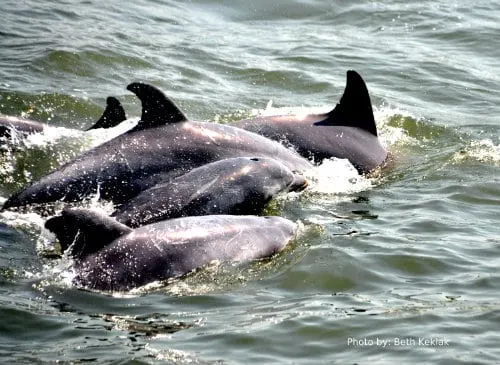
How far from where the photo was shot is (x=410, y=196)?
41.5ft

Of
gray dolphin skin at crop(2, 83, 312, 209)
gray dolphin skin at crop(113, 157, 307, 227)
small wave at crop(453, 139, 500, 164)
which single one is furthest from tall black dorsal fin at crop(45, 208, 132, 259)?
small wave at crop(453, 139, 500, 164)

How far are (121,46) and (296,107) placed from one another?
4.32 metres

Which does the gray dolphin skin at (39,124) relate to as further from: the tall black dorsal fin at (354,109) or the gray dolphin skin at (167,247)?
the gray dolphin skin at (167,247)

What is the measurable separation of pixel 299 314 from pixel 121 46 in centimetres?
1101

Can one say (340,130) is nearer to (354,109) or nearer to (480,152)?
(354,109)

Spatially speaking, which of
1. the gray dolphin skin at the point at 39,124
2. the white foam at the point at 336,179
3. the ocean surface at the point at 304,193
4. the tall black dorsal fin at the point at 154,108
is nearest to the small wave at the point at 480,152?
the ocean surface at the point at 304,193

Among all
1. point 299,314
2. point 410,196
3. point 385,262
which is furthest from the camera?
point 410,196

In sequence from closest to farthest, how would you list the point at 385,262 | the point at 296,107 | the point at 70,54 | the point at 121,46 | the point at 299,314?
the point at 299,314 → the point at 385,262 → the point at 296,107 → the point at 70,54 → the point at 121,46

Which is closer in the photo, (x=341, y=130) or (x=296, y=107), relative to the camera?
(x=341, y=130)

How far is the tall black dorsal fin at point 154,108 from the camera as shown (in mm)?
11508

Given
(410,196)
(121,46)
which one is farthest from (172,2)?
(410,196)

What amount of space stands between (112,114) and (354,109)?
127 inches

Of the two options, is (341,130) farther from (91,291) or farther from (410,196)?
(91,291)

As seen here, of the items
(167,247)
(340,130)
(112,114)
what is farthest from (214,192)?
(340,130)
